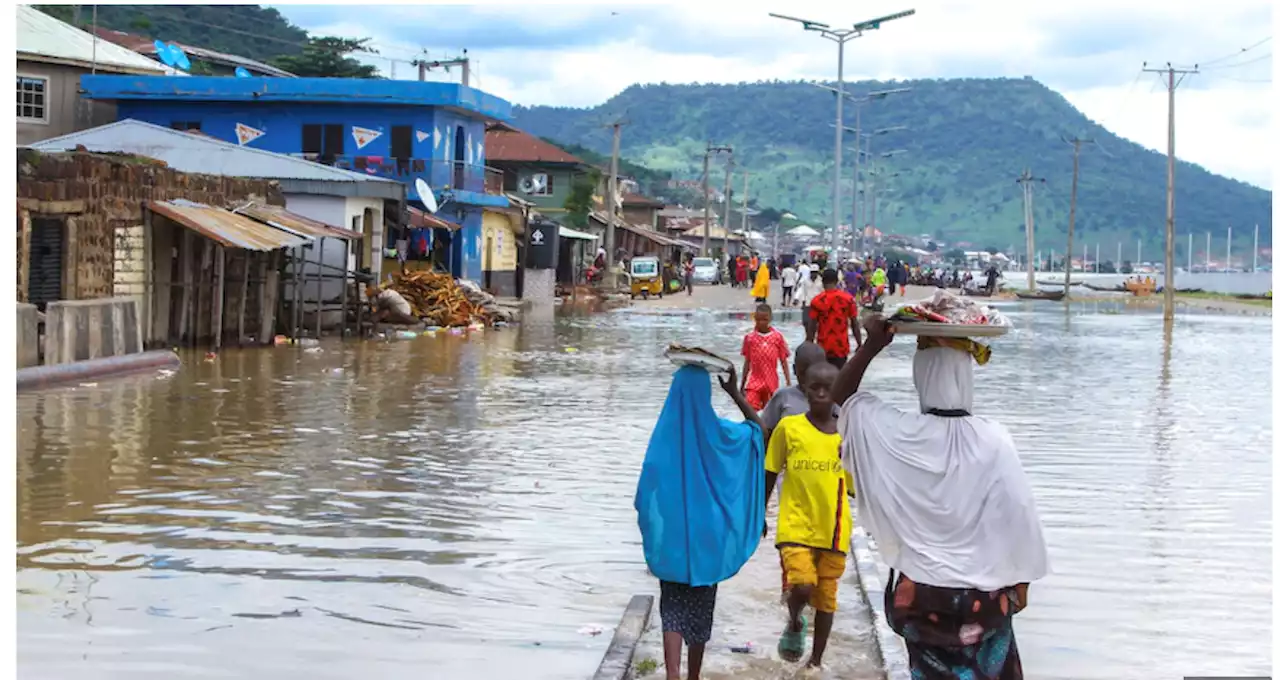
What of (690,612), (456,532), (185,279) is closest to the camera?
(690,612)

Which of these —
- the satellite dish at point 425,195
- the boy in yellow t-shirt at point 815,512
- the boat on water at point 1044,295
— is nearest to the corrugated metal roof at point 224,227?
the satellite dish at point 425,195

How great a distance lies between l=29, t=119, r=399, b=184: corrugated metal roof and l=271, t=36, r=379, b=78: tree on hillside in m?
39.3

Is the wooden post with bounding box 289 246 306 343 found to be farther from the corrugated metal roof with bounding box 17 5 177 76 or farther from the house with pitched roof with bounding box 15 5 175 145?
A: the corrugated metal roof with bounding box 17 5 177 76

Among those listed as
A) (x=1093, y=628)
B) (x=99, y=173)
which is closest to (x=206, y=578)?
(x=1093, y=628)

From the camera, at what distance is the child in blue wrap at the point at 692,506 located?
20.6 feet

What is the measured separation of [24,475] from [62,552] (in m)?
2.96

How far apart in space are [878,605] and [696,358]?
6.85 ft

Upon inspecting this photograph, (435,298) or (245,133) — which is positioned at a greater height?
(245,133)

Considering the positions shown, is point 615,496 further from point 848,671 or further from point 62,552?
point 848,671

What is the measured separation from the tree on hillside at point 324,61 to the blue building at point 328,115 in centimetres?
2812

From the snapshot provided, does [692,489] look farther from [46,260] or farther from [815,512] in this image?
[46,260]

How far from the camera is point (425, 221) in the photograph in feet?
132

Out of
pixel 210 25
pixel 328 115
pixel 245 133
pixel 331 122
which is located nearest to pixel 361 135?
pixel 331 122

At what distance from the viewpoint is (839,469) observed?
6.81 m
